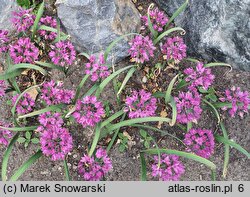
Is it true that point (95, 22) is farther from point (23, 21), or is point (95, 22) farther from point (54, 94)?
point (54, 94)

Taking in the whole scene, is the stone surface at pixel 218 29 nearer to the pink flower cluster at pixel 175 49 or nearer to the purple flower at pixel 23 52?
the pink flower cluster at pixel 175 49

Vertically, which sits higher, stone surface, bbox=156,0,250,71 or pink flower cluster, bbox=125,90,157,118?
stone surface, bbox=156,0,250,71

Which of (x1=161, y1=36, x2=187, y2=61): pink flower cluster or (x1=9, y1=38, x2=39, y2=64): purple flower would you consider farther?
(x1=161, y1=36, x2=187, y2=61): pink flower cluster

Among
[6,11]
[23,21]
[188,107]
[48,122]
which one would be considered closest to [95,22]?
[23,21]

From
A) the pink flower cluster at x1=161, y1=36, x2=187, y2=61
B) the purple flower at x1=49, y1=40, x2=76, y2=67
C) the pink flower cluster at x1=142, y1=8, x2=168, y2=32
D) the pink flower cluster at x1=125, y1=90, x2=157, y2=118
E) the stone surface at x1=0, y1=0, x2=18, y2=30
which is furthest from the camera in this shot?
the stone surface at x1=0, y1=0, x2=18, y2=30

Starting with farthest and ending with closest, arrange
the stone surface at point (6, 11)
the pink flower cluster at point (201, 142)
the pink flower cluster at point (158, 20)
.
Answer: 1. the stone surface at point (6, 11)
2. the pink flower cluster at point (158, 20)
3. the pink flower cluster at point (201, 142)

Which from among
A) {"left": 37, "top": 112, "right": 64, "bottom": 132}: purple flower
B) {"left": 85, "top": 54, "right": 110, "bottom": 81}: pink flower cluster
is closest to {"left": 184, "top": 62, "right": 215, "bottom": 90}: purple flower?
{"left": 85, "top": 54, "right": 110, "bottom": 81}: pink flower cluster

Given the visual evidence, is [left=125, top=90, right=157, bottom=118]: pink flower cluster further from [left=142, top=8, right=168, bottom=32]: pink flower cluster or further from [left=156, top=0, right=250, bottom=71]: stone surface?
[left=156, top=0, right=250, bottom=71]: stone surface

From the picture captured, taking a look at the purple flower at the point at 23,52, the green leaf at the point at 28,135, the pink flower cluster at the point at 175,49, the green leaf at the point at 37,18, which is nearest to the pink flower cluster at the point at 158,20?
the pink flower cluster at the point at 175,49
